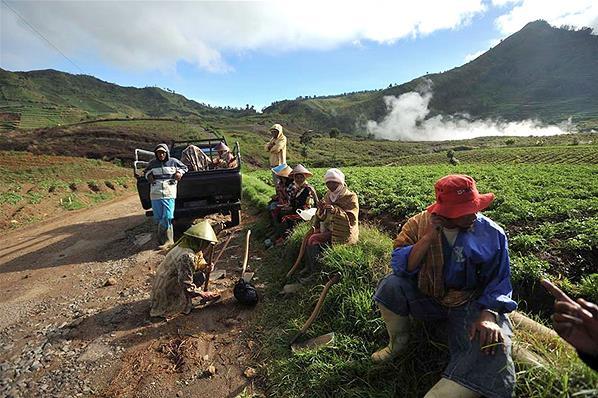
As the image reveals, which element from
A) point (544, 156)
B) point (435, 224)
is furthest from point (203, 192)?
point (544, 156)

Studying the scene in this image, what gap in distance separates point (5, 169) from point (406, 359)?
22.3m

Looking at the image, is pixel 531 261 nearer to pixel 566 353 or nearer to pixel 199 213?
pixel 566 353

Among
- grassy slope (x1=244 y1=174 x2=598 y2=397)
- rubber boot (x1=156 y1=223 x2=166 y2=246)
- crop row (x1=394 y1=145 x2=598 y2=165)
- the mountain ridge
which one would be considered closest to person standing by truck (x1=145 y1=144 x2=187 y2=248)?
rubber boot (x1=156 y1=223 x2=166 y2=246)

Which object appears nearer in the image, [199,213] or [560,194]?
[199,213]

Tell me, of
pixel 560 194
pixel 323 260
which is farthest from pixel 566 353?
pixel 560 194

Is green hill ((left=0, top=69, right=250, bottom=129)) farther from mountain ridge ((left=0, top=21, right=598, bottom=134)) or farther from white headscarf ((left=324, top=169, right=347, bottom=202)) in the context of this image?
white headscarf ((left=324, top=169, right=347, bottom=202))

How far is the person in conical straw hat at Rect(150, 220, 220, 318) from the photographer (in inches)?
165

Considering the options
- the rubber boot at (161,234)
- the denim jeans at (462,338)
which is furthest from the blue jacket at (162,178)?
the denim jeans at (462,338)

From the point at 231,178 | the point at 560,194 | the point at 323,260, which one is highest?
the point at 231,178

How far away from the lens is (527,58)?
192250mm

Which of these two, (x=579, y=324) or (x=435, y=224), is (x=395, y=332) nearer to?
(x=435, y=224)

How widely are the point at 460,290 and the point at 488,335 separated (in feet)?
1.48

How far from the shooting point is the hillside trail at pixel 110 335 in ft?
10.2

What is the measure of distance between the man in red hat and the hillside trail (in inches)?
64.4
